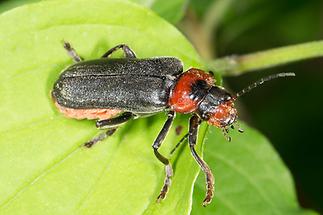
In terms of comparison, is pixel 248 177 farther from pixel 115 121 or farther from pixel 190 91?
pixel 115 121

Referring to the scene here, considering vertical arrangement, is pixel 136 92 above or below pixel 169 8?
below

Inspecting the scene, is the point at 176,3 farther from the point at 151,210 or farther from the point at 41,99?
the point at 151,210

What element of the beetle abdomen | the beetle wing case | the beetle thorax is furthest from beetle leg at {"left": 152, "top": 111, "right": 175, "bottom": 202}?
the beetle abdomen

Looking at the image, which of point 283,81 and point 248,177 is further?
point 283,81

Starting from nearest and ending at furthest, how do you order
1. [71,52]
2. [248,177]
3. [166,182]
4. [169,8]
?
[166,182] → [71,52] → [248,177] → [169,8]

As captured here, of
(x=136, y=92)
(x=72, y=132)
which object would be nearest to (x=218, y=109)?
(x=136, y=92)
